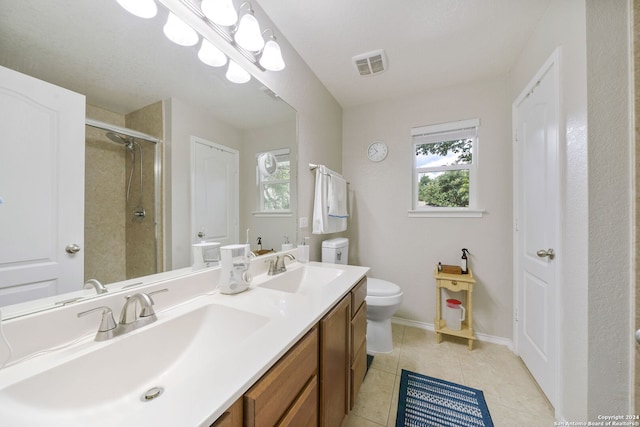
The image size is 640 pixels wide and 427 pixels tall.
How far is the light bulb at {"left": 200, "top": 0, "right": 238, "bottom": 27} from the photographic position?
97 cm

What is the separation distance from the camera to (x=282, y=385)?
60 cm

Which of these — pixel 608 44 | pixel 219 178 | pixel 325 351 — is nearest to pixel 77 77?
pixel 219 178

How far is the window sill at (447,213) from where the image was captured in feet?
6.77

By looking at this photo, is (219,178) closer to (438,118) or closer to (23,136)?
(23,136)

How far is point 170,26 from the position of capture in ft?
2.98

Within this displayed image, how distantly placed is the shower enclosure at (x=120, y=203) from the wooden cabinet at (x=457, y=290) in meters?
2.10

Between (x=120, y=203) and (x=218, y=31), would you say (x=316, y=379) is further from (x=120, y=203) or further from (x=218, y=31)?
(x=218, y=31)

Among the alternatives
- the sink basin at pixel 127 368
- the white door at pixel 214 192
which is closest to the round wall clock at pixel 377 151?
the white door at pixel 214 192

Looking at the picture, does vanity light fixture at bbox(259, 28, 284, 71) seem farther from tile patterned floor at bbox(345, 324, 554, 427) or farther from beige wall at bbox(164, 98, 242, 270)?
tile patterned floor at bbox(345, 324, 554, 427)

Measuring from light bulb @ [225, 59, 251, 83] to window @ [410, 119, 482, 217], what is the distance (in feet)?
5.62

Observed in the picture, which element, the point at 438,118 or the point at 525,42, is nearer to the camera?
the point at 525,42

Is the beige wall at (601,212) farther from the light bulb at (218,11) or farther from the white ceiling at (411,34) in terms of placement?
the light bulb at (218,11)

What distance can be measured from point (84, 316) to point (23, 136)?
19.6 inches

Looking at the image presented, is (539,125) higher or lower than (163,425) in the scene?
higher
